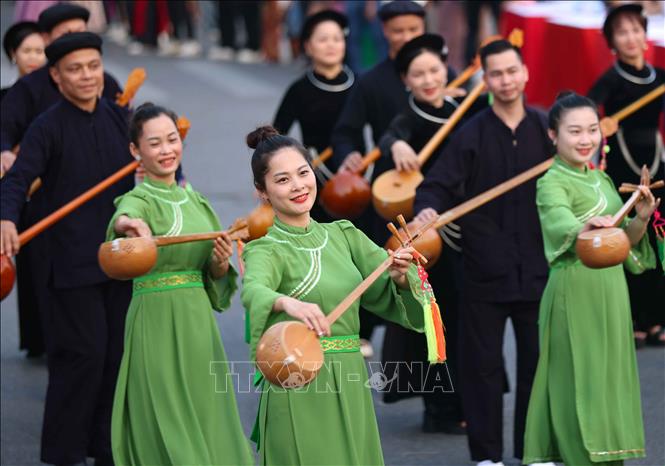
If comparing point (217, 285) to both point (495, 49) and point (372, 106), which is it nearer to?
point (495, 49)

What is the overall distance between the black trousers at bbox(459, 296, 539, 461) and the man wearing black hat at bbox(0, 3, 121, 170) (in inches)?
81.3

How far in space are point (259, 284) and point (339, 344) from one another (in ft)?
1.20

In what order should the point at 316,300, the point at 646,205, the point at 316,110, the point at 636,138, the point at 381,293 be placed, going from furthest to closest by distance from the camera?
the point at 316,110, the point at 636,138, the point at 646,205, the point at 381,293, the point at 316,300

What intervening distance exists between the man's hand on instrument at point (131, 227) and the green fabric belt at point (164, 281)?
9.4 inches

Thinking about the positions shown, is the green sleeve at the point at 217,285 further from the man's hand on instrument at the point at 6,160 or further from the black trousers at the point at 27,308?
the black trousers at the point at 27,308

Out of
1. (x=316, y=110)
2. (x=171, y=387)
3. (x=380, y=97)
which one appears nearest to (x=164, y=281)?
(x=171, y=387)

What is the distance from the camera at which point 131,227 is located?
19.9 feet

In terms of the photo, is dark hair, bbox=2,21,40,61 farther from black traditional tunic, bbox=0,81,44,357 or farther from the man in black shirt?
the man in black shirt

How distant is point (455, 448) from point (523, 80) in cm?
168

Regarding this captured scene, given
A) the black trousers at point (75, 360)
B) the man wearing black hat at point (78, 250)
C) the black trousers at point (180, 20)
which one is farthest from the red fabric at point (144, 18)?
the black trousers at point (75, 360)

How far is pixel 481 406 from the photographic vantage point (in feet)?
22.2

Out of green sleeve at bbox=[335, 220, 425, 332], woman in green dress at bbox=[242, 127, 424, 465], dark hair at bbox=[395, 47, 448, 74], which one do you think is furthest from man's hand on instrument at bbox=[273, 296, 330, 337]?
dark hair at bbox=[395, 47, 448, 74]

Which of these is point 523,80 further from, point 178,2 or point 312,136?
point 178,2

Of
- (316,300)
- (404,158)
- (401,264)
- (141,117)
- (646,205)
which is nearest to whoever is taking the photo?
(401,264)
